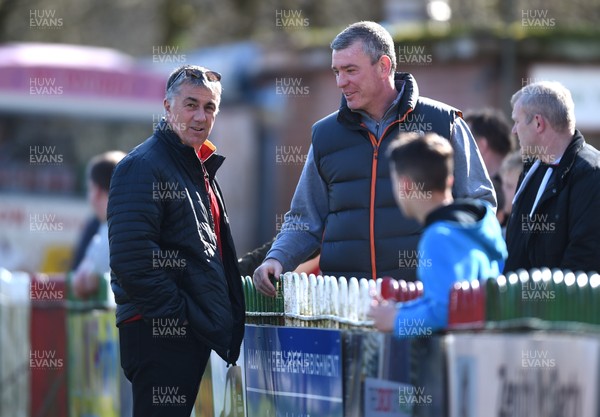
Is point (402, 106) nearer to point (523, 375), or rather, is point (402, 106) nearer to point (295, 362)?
point (295, 362)

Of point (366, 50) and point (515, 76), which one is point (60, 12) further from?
point (366, 50)

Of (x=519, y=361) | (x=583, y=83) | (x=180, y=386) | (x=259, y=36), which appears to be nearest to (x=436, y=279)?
(x=519, y=361)

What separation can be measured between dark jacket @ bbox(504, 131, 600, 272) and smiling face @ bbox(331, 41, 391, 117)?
2.98ft

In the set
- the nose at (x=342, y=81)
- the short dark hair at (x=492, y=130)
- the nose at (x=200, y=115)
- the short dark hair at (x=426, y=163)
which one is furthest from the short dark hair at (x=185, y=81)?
the short dark hair at (x=492, y=130)

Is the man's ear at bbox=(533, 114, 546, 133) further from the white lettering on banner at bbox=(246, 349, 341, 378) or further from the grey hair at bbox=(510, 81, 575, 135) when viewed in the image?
the white lettering on banner at bbox=(246, 349, 341, 378)

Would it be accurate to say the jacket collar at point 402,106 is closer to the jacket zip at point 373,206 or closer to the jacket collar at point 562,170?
the jacket zip at point 373,206

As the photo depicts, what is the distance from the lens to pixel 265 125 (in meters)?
24.0

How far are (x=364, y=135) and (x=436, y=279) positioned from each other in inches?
63.1

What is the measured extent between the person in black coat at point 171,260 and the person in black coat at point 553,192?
1.48 meters

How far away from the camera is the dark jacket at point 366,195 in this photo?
228 inches

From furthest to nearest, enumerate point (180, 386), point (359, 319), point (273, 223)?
point (273, 223) < point (180, 386) < point (359, 319)

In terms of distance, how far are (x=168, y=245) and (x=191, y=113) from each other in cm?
59

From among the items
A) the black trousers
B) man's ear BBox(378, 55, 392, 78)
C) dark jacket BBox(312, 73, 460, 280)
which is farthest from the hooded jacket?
the black trousers

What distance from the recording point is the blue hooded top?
4441 mm
